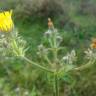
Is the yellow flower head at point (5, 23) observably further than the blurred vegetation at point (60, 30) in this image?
No

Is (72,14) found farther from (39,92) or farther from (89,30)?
(39,92)

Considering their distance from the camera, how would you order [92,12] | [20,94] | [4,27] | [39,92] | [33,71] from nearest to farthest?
[4,27] → [20,94] → [39,92] → [33,71] → [92,12]

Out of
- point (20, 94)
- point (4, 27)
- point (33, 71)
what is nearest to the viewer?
point (4, 27)

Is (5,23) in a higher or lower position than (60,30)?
lower

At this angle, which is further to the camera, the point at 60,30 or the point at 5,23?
the point at 60,30

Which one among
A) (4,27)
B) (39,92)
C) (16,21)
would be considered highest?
(16,21)

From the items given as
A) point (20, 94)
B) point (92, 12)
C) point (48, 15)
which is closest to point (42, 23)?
point (48, 15)

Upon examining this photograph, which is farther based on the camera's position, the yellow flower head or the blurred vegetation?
the blurred vegetation

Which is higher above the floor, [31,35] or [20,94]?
[31,35]
